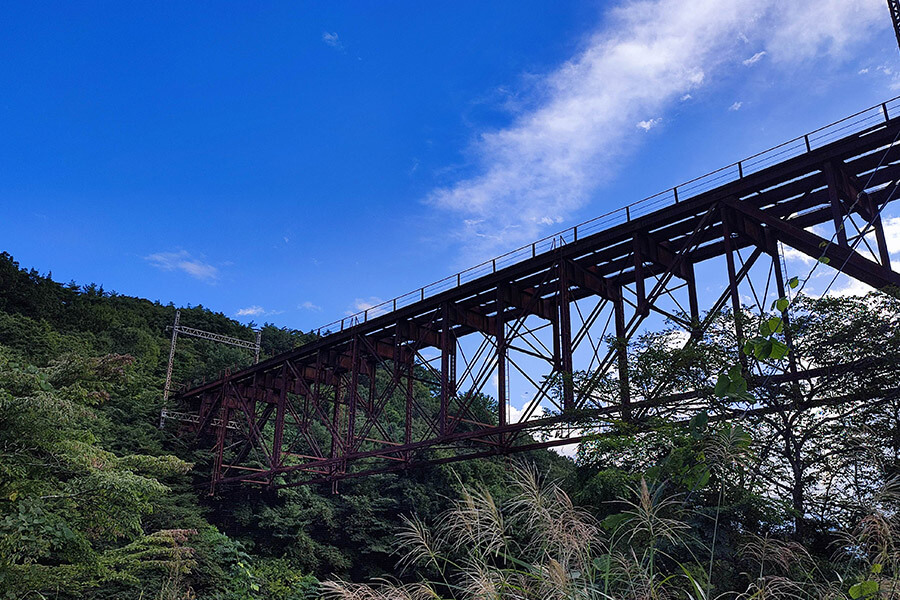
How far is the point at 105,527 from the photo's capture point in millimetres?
16609

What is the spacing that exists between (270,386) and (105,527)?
68.1ft

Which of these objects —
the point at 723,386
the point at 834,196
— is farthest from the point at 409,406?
the point at 723,386

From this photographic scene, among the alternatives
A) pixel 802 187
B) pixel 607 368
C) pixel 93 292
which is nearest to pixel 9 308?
pixel 93 292

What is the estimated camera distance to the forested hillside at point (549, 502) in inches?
170

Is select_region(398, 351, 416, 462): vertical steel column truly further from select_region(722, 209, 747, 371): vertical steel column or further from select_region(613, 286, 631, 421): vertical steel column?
select_region(722, 209, 747, 371): vertical steel column

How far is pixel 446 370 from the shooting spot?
84.1 feet

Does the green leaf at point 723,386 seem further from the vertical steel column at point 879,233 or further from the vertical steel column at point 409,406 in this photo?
the vertical steel column at point 409,406

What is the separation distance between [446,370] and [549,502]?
20807 millimetres

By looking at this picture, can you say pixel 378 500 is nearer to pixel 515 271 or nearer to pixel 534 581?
pixel 515 271

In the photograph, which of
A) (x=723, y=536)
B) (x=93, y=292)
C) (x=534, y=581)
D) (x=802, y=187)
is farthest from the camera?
(x=93, y=292)

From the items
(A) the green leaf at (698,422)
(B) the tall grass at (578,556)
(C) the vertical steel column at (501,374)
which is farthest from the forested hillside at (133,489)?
(A) the green leaf at (698,422)

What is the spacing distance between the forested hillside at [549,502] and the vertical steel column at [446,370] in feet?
11.1

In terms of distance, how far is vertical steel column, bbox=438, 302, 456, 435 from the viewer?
79.9 feet

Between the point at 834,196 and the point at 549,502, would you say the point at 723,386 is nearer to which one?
the point at 549,502
